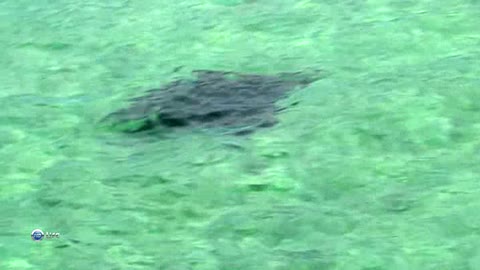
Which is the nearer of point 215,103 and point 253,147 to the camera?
point 253,147

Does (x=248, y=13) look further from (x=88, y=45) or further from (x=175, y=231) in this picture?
(x=175, y=231)

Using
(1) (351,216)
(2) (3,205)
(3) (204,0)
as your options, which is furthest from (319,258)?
(3) (204,0)

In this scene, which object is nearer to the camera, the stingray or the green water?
the green water

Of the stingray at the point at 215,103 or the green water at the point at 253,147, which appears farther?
the stingray at the point at 215,103
